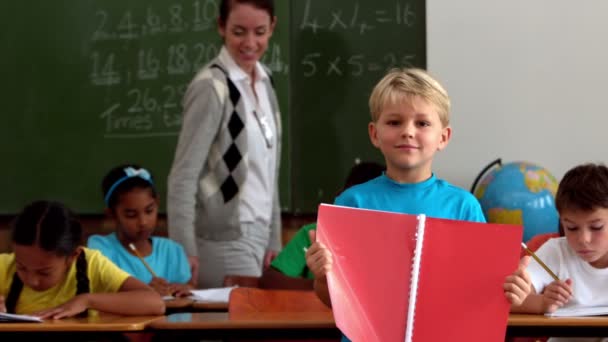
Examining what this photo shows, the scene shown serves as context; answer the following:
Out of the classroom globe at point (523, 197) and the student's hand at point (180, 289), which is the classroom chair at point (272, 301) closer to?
the student's hand at point (180, 289)

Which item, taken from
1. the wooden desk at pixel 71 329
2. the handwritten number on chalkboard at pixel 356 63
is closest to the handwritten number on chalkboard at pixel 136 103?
the handwritten number on chalkboard at pixel 356 63

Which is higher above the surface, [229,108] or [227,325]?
[229,108]

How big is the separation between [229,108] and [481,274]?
186cm

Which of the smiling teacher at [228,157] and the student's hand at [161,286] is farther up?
the smiling teacher at [228,157]

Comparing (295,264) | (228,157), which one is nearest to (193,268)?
(228,157)

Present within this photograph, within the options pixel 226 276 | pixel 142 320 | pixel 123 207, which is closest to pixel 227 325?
pixel 142 320

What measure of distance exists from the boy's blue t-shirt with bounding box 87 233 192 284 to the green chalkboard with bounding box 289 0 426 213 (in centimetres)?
94

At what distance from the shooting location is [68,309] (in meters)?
2.62

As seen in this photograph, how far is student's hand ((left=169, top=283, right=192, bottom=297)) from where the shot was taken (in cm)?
320

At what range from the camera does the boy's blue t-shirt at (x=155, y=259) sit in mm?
3605

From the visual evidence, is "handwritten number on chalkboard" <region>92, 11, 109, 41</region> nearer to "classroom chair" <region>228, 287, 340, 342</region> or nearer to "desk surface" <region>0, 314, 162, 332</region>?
"classroom chair" <region>228, 287, 340, 342</region>

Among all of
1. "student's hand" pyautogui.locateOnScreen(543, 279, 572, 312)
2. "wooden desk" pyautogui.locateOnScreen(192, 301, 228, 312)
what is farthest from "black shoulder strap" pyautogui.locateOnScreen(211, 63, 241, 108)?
"student's hand" pyautogui.locateOnScreen(543, 279, 572, 312)

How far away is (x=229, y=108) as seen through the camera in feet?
11.5

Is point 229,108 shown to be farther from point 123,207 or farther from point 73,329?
point 73,329
